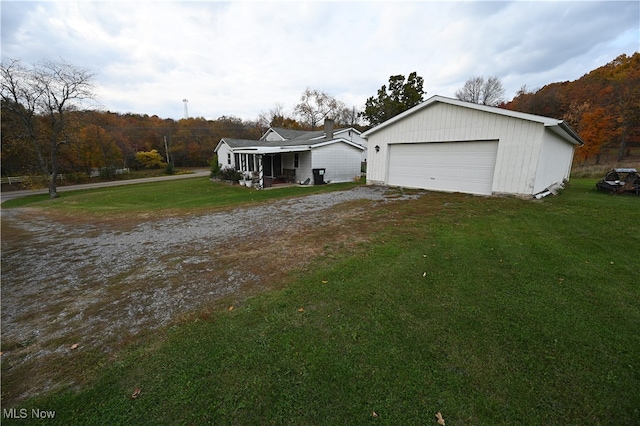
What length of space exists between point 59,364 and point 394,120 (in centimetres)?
1301

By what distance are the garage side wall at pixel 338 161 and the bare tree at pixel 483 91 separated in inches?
1308

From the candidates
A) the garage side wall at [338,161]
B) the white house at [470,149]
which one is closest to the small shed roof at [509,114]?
the white house at [470,149]

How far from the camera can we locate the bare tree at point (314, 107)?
44219mm

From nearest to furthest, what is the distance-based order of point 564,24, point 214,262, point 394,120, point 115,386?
point 115,386 → point 214,262 → point 564,24 → point 394,120

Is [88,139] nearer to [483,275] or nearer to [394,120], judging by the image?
[394,120]

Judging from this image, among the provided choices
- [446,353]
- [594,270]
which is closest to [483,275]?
[594,270]

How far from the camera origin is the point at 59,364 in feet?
7.64

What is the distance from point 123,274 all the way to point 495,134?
1199 centimetres

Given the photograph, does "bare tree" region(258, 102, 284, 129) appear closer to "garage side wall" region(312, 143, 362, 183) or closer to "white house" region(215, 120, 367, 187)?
"white house" region(215, 120, 367, 187)

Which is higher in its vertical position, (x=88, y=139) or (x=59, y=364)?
(x=88, y=139)

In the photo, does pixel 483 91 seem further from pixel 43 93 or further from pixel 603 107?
pixel 43 93

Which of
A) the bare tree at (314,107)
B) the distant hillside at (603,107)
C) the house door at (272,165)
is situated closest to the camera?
the house door at (272,165)

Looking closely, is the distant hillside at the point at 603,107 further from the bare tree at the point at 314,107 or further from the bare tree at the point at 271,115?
the bare tree at the point at 271,115

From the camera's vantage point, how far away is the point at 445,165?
1092cm
